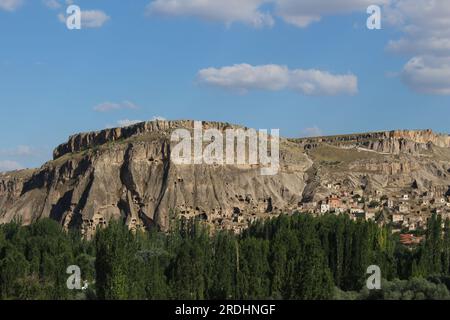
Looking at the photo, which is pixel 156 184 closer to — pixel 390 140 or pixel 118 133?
pixel 118 133

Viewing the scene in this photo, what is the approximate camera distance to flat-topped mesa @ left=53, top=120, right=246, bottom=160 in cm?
13300

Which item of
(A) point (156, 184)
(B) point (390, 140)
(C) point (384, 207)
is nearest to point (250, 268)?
(C) point (384, 207)

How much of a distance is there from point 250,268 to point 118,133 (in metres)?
97.3

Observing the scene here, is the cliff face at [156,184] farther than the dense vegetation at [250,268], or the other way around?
the cliff face at [156,184]

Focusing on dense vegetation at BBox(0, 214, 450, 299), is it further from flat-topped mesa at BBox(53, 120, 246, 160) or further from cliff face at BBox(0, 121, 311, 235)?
flat-topped mesa at BBox(53, 120, 246, 160)

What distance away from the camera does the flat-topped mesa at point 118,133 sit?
436 feet

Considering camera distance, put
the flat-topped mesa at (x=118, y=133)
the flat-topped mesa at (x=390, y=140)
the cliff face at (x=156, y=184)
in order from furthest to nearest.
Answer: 1. the flat-topped mesa at (x=390, y=140)
2. the flat-topped mesa at (x=118, y=133)
3. the cliff face at (x=156, y=184)

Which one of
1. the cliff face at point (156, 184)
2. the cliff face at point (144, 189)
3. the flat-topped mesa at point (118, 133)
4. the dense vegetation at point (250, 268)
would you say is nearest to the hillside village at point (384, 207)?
the cliff face at point (156, 184)

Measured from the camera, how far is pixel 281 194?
123812 mm

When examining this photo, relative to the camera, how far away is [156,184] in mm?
120062

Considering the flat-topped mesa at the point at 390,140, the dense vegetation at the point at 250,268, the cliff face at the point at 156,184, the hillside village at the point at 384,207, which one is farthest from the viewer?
the flat-topped mesa at the point at 390,140

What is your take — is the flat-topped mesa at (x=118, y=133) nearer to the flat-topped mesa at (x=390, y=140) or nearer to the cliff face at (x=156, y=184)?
the cliff face at (x=156, y=184)

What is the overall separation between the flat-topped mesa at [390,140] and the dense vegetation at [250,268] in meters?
108
